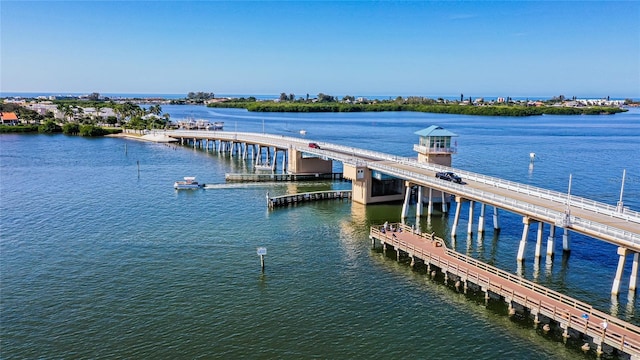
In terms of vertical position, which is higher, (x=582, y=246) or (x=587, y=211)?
(x=587, y=211)

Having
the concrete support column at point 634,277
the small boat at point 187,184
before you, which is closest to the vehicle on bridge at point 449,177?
the concrete support column at point 634,277

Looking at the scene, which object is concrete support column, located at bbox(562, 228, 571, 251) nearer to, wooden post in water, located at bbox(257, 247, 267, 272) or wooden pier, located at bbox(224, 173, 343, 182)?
wooden post in water, located at bbox(257, 247, 267, 272)

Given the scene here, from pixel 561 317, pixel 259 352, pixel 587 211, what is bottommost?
pixel 259 352

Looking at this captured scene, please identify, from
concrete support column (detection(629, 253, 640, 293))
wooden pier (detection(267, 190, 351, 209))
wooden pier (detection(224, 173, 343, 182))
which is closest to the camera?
concrete support column (detection(629, 253, 640, 293))

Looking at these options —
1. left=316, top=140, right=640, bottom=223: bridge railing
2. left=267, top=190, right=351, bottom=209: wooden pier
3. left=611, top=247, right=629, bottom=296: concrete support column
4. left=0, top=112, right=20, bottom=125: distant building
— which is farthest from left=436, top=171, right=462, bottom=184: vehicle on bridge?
left=0, top=112, right=20, bottom=125: distant building

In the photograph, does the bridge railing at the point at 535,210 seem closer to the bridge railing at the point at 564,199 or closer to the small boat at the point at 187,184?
the bridge railing at the point at 564,199

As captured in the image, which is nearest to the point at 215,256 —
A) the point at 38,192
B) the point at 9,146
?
the point at 38,192

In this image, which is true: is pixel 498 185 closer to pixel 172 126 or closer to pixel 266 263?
pixel 266 263
